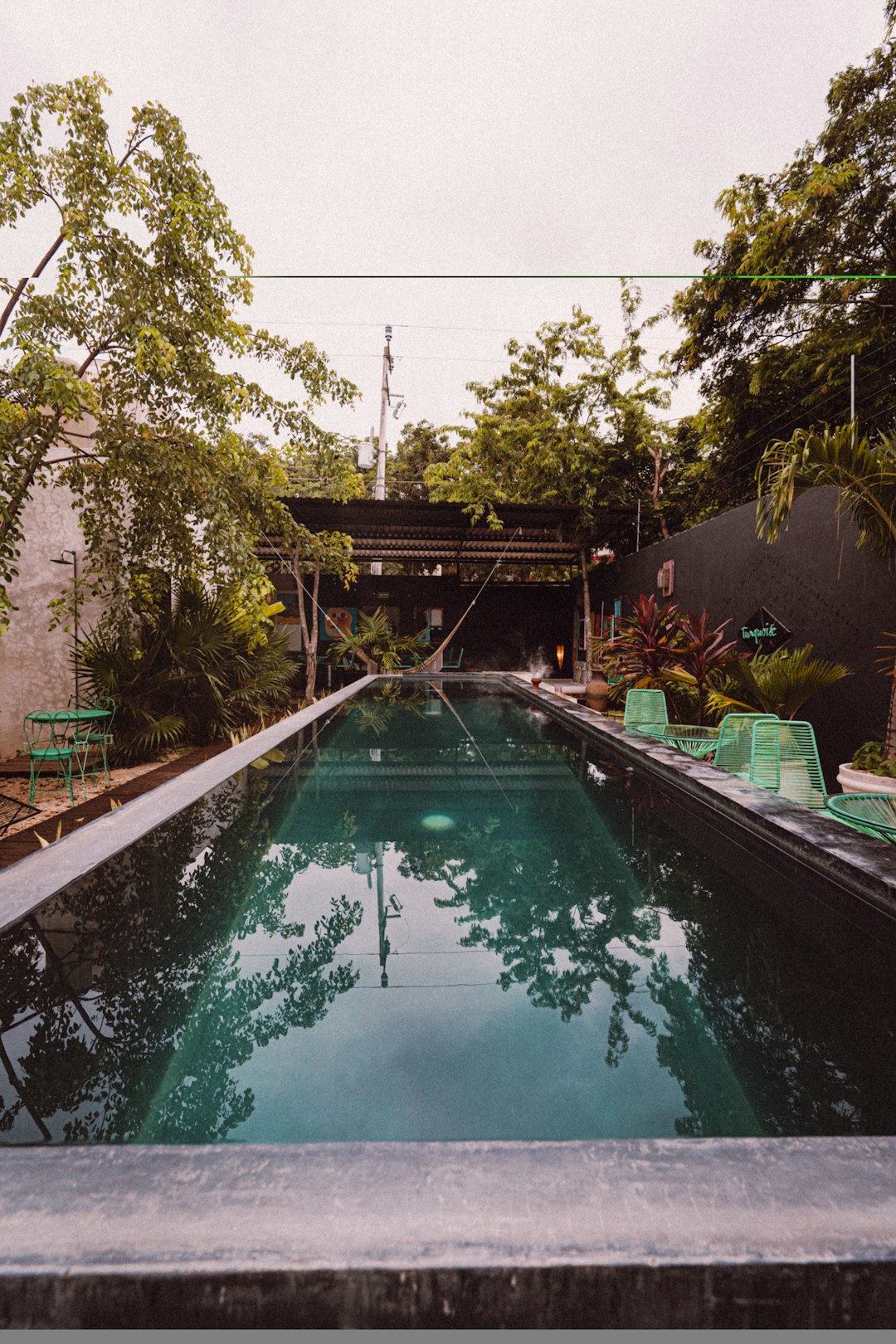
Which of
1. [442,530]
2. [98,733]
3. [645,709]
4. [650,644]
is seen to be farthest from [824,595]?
[442,530]

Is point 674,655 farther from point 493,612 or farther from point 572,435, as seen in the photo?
point 493,612

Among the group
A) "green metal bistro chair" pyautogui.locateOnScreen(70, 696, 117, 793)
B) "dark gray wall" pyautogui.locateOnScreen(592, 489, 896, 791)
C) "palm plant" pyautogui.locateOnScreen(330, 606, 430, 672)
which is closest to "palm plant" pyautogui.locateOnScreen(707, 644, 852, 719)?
"dark gray wall" pyautogui.locateOnScreen(592, 489, 896, 791)

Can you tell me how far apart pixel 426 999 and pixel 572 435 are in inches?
476

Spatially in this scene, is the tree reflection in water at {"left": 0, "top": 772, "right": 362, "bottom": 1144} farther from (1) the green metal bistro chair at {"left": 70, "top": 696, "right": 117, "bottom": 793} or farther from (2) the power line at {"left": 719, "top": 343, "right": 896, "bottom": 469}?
(2) the power line at {"left": 719, "top": 343, "right": 896, "bottom": 469}

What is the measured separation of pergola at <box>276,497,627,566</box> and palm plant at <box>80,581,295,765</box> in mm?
3981

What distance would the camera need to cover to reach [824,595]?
5340 millimetres

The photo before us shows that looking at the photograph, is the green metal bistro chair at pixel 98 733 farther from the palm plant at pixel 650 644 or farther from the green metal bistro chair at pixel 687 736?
the palm plant at pixel 650 644

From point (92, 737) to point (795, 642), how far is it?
226 inches

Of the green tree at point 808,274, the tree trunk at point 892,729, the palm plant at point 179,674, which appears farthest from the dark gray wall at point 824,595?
the palm plant at point 179,674

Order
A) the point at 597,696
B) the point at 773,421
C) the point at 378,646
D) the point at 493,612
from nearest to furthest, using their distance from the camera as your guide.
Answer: the point at 597,696
the point at 773,421
the point at 378,646
the point at 493,612

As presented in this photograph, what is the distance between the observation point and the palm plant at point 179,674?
5.56m

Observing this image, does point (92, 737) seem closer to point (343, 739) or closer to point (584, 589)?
point (343, 739)

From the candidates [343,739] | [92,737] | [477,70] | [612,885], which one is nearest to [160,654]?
[92,737]

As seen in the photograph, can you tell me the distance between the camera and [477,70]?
6.56m
